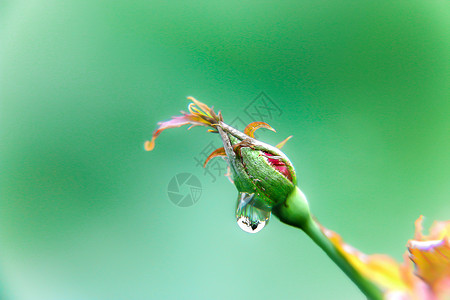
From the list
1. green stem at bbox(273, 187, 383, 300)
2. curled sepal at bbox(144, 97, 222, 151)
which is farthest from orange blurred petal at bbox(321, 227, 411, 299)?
curled sepal at bbox(144, 97, 222, 151)

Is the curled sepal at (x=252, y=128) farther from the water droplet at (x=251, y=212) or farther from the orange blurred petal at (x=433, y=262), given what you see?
the orange blurred petal at (x=433, y=262)

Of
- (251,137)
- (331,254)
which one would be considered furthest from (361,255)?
(251,137)

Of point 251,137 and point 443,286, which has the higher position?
point 251,137

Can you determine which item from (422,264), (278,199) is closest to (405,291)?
(422,264)

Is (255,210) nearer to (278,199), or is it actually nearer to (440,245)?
(278,199)

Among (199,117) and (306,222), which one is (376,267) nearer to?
(306,222)
